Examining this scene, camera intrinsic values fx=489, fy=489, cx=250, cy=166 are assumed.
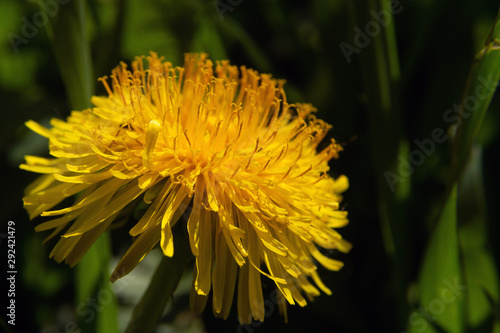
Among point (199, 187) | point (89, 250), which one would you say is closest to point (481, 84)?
point (199, 187)

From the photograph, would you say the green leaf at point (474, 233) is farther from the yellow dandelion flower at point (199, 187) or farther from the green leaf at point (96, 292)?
the green leaf at point (96, 292)

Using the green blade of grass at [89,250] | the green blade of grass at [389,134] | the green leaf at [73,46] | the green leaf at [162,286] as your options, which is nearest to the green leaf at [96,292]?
the green blade of grass at [89,250]

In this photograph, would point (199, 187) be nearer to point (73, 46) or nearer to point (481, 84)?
point (73, 46)

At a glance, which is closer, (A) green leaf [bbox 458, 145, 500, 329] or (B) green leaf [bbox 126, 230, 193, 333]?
(B) green leaf [bbox 126, 230, 193, 333]

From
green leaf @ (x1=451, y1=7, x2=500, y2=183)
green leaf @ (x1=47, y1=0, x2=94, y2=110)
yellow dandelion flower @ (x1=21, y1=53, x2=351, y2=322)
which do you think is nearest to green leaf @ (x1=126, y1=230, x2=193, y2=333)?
yellow dandelion flower @ (x1=21, y1=53, x2=351, y2=322)

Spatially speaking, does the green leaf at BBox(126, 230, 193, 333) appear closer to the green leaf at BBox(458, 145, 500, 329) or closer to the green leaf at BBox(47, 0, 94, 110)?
the green leaf at BBox(47, 0, 94, 110)

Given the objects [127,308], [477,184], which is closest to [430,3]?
[477,184]

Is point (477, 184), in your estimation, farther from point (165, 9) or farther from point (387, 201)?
point (165, 9)

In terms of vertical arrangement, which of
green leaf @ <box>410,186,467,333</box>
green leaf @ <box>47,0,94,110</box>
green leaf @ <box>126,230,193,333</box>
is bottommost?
green leaf @ <box>410,186,467,333</box>
